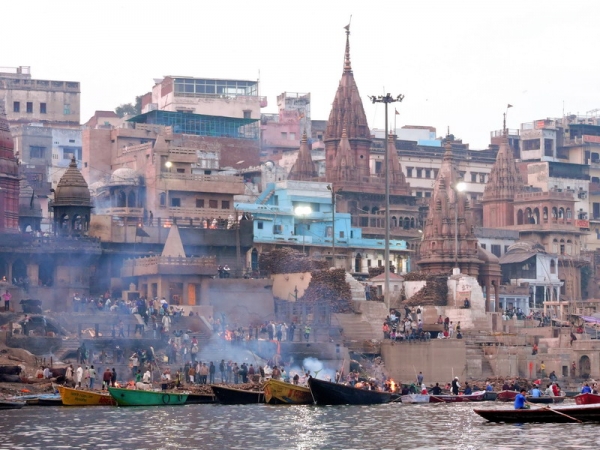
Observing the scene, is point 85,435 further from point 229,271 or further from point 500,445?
point 229,271

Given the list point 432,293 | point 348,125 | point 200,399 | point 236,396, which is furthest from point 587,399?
point 348,125

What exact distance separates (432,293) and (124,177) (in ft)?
57.7

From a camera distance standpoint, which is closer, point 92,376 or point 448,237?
point 92,376

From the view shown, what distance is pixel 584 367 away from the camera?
7188cm

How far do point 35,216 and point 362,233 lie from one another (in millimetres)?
22701

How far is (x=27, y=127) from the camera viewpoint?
9725cm

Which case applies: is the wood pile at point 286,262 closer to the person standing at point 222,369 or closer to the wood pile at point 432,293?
the wood pile at point 432,293

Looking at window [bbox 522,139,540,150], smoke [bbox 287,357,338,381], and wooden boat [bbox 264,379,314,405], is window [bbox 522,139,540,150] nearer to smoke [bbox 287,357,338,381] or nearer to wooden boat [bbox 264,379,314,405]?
smoke [bbox 287,357,338,381]

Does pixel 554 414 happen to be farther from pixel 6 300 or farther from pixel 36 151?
pixel 36 151

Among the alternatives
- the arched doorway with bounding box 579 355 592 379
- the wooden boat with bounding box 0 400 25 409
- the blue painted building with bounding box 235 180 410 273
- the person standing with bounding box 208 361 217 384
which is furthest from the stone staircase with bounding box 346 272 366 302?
the wooden boat with bounding box 0 400 25 409

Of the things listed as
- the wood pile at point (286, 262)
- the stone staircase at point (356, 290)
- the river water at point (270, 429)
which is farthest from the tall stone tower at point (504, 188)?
the river water at point (270, 429)

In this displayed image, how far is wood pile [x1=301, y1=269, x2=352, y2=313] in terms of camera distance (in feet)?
234

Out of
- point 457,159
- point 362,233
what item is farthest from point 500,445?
point 457,159

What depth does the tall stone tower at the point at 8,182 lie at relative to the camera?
233ft
